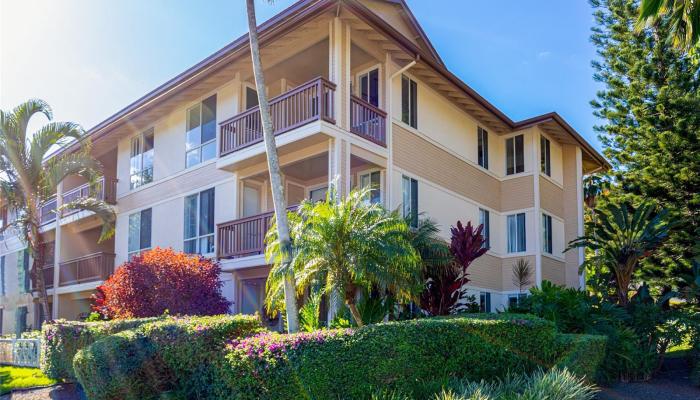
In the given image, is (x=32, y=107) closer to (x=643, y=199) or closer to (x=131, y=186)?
(x=131, y=186)

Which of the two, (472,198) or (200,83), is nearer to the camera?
(200,83)

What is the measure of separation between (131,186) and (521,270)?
1424 cm

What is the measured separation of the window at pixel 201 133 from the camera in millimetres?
19969

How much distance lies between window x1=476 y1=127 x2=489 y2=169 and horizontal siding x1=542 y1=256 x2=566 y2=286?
3.96 m

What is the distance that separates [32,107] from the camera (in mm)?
18797

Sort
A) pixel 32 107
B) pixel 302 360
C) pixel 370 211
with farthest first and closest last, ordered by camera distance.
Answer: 1. pixel 32 107
2. pixel 370 211
3. pixel 302 360

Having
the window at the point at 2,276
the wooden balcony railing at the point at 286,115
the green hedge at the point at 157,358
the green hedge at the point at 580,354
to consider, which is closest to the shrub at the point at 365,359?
the green hedge at the point at 157,358

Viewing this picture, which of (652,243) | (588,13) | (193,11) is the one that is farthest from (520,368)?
(588,13)

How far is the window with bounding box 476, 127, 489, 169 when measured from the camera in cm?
2247

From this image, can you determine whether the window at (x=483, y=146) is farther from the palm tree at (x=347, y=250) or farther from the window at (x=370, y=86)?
the palm tree at (x=347, y=250)

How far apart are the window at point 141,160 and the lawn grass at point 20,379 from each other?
26.0 feet

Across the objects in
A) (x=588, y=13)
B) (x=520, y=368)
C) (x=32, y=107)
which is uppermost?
(x=588, y=13)

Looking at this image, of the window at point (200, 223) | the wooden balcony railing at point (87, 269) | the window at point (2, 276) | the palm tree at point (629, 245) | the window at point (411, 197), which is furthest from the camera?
the window at point (2, 276)

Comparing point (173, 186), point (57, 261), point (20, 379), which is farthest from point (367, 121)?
point (57, 261)
